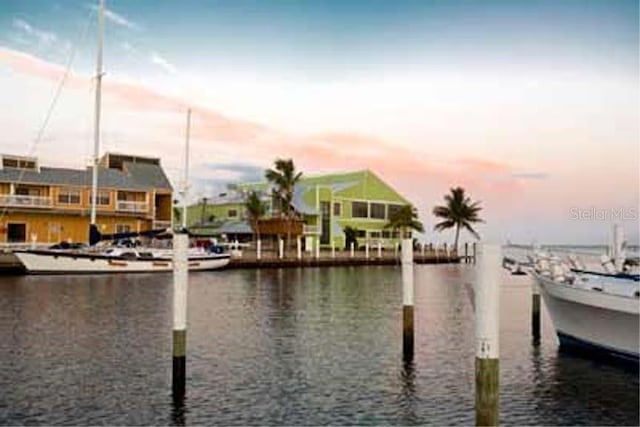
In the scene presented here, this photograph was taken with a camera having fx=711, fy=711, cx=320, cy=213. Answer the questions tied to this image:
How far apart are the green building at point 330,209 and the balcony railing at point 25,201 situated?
2476 centimetres

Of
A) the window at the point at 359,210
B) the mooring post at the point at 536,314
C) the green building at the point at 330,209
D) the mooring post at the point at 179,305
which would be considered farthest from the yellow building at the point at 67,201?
the mooring post at the point at 179,305

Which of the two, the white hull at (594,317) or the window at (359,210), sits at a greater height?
the window at (359,210)

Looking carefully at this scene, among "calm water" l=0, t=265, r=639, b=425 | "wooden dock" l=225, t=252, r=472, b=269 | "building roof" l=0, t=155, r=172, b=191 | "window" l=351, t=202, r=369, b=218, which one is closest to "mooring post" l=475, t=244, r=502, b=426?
"calm water" l=0, t=265, r=639, b=425

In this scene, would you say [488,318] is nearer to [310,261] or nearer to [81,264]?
[81,264]

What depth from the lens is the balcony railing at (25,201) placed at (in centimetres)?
5622

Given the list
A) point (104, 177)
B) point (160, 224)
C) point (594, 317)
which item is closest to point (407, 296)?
point (594, 317)

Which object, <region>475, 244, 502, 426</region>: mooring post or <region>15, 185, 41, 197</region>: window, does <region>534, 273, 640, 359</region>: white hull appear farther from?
<region>15, 185, 41, 197</region>: window

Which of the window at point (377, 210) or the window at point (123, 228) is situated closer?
the window at point (123, 228)

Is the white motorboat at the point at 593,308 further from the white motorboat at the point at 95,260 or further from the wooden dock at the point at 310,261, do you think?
the wooden dock at the point at 310,261

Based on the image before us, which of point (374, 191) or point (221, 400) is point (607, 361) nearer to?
point (221, 400)

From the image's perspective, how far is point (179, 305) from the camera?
14008 millimetres

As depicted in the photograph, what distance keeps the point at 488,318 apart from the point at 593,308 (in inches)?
390

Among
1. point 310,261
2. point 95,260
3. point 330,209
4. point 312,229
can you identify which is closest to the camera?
point 95,260

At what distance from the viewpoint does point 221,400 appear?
1378 cm
